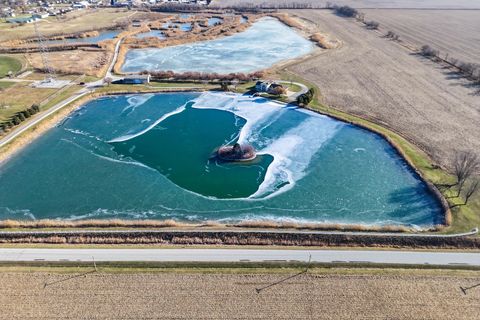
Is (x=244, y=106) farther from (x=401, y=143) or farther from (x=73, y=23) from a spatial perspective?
(x=73, y=23)

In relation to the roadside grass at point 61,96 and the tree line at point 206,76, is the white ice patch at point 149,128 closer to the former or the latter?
the tree line at point 206,76

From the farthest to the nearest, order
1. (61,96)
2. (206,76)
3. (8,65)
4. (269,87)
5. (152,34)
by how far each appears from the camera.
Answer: (152,34), (8,65), (206,76), (269,87), (61,96)

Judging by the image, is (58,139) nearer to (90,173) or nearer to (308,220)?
(90,173)

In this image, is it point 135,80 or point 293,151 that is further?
point 135,80

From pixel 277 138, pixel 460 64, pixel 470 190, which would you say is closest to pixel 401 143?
pixel 470 190

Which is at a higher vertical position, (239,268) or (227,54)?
(227,54)

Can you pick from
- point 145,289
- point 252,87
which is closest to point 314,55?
point 252,87
